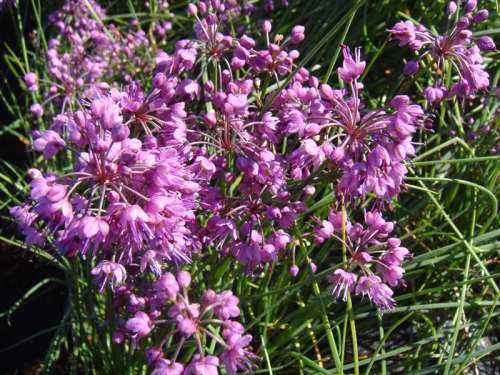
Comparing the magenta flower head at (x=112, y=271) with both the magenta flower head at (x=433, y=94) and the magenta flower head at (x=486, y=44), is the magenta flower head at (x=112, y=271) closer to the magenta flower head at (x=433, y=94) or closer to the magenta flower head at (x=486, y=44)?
the magenta flower head at (x=433, y=94)

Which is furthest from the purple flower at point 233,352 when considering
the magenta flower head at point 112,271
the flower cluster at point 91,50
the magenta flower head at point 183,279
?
the flower cluster at point 91,50

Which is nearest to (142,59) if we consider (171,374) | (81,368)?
(81,368)

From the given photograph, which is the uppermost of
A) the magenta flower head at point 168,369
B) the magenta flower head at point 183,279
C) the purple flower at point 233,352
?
the magenta flower head at point 183,279

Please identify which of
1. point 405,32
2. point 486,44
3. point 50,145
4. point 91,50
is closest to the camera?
point 50,145

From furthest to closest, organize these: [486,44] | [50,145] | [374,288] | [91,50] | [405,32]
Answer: [91,50] → [486,44] → [405,32] → [374,288] → [50,145]

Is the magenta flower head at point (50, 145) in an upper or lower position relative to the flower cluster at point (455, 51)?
upper

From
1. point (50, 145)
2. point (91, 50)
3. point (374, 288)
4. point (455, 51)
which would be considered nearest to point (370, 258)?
point (374, 288)

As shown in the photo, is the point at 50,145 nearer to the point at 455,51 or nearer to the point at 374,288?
the point at 374,288

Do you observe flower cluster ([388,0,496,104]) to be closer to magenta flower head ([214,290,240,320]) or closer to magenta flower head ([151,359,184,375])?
magenta flower head ([214,290,240,320])

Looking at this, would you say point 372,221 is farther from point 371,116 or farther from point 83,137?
point 83,137

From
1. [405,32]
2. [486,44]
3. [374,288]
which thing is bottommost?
[374,288]

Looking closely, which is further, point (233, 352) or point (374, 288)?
point (374, 288)
